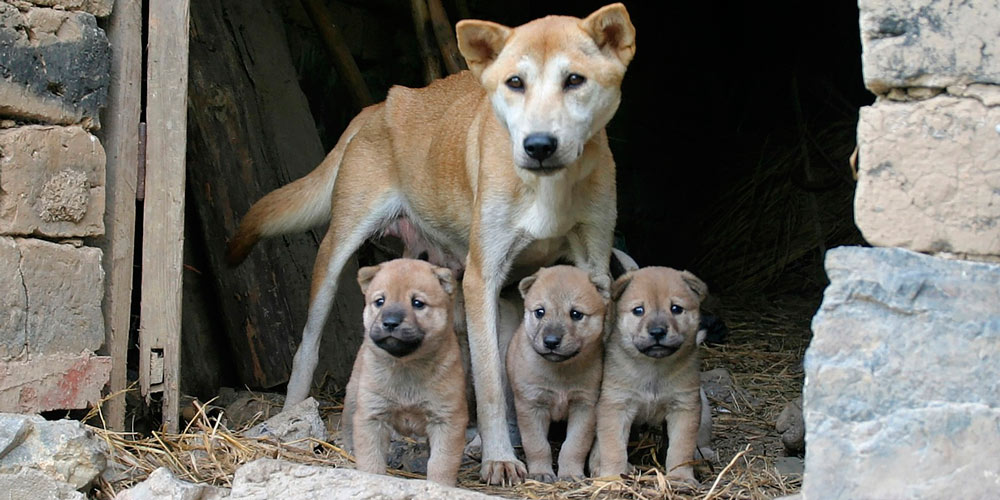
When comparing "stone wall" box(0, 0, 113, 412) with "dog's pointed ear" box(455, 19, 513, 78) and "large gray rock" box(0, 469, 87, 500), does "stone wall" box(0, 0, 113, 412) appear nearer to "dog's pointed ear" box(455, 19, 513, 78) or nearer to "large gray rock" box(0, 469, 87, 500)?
"large gray rock" box(0, 469, 87, 500)

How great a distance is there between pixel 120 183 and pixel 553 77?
1900 millimetres

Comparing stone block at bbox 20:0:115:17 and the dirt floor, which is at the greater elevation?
stone block at bbox 20:0:115:17

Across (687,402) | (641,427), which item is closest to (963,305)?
(687,402)

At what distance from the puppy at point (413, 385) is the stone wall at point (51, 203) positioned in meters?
1.12

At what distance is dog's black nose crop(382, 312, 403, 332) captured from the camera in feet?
14.1

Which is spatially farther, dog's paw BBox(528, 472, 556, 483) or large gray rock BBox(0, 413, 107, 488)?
dog's paw BBox(528, 472, 556, 483)

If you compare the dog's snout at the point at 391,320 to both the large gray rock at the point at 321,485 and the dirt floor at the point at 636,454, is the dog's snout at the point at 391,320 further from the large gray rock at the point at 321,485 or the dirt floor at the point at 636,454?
the dirt floor at the point at 636,454

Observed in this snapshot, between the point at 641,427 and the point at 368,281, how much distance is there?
1.84 metres

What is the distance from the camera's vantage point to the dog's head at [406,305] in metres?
4.31

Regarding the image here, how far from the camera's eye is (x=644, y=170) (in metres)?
10.1

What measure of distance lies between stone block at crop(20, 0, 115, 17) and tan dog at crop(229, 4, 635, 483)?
1.51 meters

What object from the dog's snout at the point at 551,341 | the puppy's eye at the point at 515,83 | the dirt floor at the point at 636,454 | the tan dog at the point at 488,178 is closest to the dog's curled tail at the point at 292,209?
the tan dog at the point at 488,178

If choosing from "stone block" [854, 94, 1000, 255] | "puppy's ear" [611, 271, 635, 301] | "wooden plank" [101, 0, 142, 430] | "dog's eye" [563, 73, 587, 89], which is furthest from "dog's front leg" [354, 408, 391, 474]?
"stone block" [854, 94, 1000, 255]

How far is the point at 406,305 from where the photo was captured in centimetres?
443
